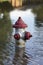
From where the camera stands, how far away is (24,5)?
21.2 meters

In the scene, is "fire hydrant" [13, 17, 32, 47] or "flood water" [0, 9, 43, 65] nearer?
"flood water" [0, 9, 43, 65]

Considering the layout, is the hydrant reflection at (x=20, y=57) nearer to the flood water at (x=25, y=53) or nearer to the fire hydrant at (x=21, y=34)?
the flood water at (x=25, y=53)

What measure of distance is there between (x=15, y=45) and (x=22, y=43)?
0.22 metres

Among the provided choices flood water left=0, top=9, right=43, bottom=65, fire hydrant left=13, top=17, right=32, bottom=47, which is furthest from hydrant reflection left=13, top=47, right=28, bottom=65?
fire hydrant left=13, top=17, right=32, bottom=47

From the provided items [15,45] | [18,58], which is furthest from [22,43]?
[18,58]

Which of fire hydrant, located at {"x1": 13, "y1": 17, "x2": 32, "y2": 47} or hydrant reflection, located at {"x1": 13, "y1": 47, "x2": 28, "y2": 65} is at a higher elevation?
fire hydrant, located at {"x1": 13, "y1": 17, "x2": 32, "y2": 47}

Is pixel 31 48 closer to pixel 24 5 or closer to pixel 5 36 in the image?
pixel 5 36

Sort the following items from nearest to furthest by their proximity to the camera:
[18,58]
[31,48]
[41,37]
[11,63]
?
[11,63] < [18,58] < [31,48] < [41,37]

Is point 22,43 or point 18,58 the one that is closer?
point 18,58

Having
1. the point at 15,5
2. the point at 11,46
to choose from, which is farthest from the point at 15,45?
the point at 15,5

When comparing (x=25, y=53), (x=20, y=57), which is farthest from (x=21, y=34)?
(x=20, y=57)

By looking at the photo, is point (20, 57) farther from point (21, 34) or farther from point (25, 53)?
point (21, 34)

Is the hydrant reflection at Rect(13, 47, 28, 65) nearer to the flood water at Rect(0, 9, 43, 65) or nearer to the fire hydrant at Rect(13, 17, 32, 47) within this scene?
the flood water at Rect(0, 9, 43, 65)

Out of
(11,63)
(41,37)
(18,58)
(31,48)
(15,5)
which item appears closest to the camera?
(11,63)
